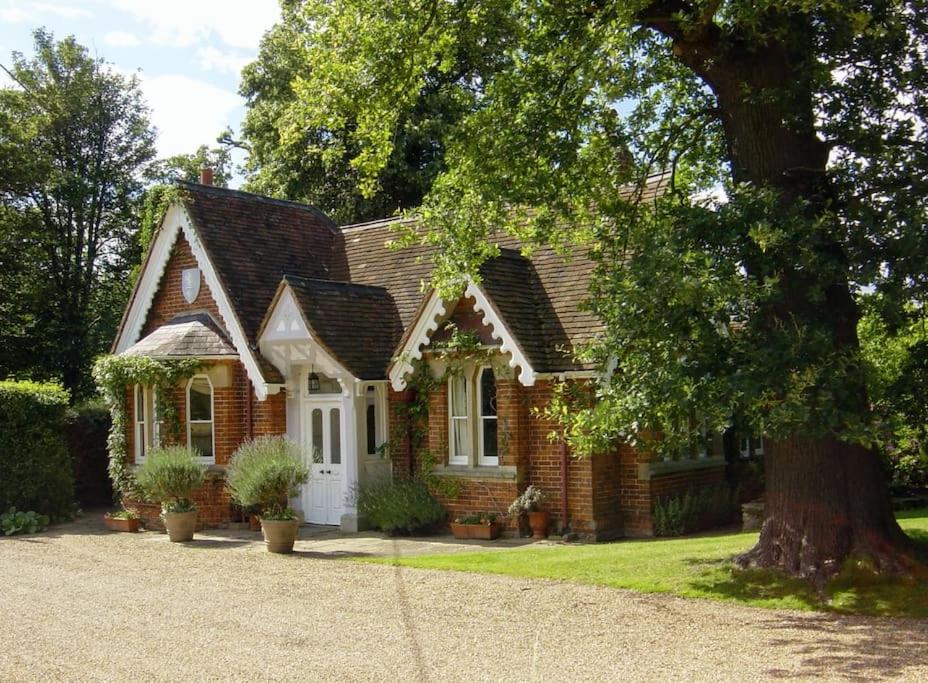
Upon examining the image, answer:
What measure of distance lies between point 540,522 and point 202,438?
7.73m

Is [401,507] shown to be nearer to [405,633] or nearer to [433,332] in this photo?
[433,332]

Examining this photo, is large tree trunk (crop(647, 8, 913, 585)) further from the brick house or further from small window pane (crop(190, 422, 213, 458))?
small window pane (crop(190, 422, 213, 458))

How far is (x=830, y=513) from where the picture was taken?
36.2 feet

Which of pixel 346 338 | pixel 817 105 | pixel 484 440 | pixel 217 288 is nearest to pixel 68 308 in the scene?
pixel 217 288

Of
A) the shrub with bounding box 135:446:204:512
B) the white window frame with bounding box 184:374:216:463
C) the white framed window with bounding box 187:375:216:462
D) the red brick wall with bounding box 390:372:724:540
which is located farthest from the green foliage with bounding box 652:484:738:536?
the white framed window with bounding box 187:375:216:462

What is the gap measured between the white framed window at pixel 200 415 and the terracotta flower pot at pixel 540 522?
7.25 meters

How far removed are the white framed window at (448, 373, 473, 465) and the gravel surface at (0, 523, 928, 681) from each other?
15.4 feet

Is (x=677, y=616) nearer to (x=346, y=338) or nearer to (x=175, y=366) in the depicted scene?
(x=346, y=338)

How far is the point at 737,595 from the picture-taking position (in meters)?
10.8

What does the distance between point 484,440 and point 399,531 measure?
7.52 feet

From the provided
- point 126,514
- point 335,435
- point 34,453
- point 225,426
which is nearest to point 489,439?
point 335,435

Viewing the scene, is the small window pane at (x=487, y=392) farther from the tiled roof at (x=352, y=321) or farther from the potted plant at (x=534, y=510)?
the tiled roof at (x=352, y=321)

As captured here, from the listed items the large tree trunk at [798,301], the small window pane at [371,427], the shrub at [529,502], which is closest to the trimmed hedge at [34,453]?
the small window pane at [371,427]

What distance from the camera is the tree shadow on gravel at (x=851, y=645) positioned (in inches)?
317
